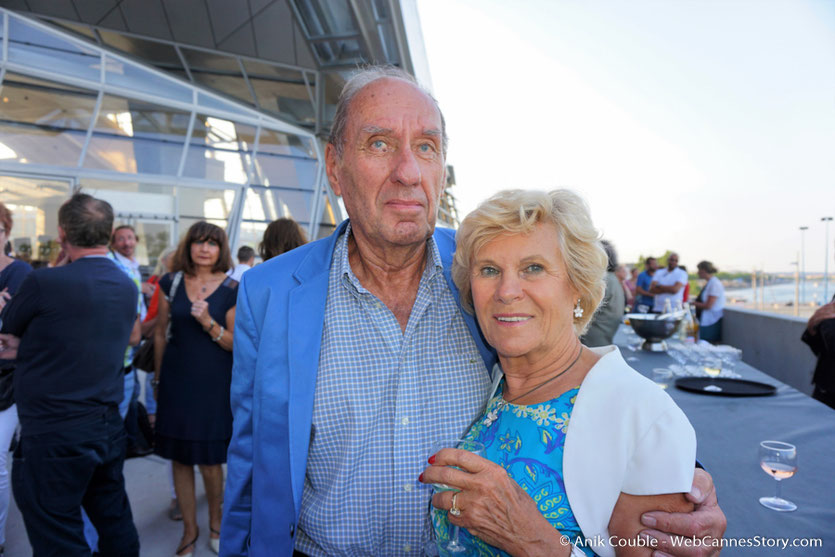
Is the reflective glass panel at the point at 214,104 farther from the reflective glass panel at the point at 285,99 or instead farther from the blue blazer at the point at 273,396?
the blue blazer at the point at 273,396

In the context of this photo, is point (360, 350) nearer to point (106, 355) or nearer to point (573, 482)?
point (573, 482)

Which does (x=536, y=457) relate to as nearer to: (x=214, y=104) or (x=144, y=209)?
(x=144, y=209)

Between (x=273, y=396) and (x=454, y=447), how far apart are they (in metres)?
0.64

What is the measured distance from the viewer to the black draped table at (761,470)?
5.14 ft

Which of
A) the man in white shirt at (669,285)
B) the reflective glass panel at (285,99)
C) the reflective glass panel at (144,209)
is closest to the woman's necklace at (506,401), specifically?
the man in white shirt at (669,285)

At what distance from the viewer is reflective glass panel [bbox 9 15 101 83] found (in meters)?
10.8

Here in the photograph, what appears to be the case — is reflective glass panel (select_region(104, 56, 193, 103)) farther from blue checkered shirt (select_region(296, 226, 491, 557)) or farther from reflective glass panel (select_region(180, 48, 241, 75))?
blue checkered shirt (select_region(296, 226, 491, 557))

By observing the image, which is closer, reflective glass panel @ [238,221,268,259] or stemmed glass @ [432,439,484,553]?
stemmed glass @ [432,439,484,553]

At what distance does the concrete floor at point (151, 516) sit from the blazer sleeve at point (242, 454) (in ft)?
7.27

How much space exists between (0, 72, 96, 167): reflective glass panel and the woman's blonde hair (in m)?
12.1

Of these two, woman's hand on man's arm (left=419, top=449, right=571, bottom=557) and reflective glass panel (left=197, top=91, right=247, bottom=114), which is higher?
reflective glass panel (left=197, top=91, right=247, bottom=114)

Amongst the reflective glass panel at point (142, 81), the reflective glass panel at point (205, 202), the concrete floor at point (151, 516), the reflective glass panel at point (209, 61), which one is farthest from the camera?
the reflective glass panel at point (209, 61)

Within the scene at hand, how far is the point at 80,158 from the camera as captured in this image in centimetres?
1061

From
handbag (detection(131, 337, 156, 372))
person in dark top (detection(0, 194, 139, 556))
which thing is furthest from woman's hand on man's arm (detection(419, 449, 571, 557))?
handbag (detection(131, 337, 156, 372))
